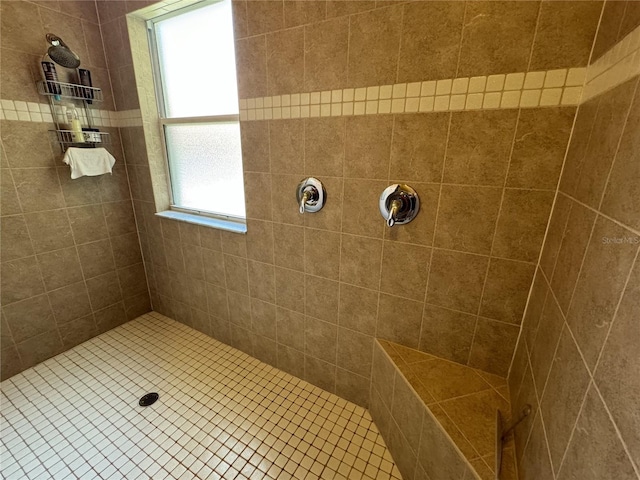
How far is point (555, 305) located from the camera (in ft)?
2.48

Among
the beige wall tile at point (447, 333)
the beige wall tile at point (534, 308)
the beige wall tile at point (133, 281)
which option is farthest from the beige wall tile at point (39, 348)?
the beige wall tile at point (534, 308)

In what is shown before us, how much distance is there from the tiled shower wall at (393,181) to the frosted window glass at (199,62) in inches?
9.1

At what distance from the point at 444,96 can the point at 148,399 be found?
2138 mm

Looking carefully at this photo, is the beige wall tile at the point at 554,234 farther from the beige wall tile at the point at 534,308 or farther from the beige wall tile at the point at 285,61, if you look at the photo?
the beige wall tile at the point at 285,61

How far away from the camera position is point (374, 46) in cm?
104

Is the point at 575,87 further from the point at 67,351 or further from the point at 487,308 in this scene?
the point at 67,351

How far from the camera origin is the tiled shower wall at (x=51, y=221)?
1518mm

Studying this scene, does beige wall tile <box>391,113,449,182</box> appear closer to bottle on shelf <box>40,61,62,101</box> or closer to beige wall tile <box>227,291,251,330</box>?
beige wall tile <box>227,291,251,330</box>

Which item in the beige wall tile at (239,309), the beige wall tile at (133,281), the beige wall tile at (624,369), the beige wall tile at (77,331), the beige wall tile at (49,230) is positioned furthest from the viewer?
the beige wall tile at (133,281)

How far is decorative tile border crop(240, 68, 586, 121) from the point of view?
84cm

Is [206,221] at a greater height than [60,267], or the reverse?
[206,221]

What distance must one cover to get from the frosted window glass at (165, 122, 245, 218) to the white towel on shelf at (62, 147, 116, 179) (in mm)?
380

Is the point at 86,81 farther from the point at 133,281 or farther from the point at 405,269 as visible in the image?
the point at 405,269

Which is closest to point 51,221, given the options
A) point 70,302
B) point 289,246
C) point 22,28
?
point 70,302
